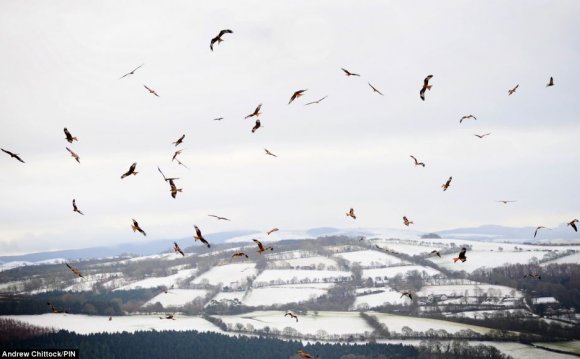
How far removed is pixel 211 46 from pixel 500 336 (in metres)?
200

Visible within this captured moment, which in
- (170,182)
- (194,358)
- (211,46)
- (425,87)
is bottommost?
(194,358)

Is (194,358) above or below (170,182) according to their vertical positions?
below

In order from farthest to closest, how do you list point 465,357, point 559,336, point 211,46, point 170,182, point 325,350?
point 559,336, point 325,350, point 465,357, point 170,182, point 211,46

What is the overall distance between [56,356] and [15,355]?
1046 inches

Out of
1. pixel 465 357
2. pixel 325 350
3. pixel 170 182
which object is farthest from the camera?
pixel 325 350

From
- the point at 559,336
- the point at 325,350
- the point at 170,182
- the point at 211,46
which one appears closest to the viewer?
the point at 211,46

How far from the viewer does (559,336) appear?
618 ft

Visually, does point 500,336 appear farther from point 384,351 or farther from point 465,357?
point 384,351

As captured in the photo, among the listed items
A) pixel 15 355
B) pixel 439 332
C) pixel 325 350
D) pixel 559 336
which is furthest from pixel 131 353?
pixel 559 336

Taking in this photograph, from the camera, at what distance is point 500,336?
187 meters

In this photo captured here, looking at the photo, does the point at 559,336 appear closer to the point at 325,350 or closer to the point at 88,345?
the point at 325,350

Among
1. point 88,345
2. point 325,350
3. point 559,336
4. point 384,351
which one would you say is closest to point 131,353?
point 88,345

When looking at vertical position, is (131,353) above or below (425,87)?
below

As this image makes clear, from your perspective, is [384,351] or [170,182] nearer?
[170,182]
